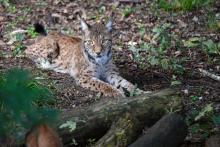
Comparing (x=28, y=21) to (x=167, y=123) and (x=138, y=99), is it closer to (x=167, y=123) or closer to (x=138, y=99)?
(x=138, y=99)

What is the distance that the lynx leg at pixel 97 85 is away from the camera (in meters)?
7.79

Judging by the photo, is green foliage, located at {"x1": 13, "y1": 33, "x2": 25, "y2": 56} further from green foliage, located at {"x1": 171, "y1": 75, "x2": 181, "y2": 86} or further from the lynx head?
green foliage, located at {"x1": 171, "y1": 75, "x2": 181, "y2": 86}

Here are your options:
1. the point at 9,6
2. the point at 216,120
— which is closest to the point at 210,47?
the point at 216,120

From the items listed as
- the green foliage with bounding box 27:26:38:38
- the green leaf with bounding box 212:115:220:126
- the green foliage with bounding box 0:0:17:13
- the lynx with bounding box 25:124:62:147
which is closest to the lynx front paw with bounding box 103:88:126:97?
the green leaf with bounding box 212:115:220:126

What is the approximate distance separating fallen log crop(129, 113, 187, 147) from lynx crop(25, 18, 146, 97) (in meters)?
2.09

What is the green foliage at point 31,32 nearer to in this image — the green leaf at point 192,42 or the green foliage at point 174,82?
the green leaf at point 192,42

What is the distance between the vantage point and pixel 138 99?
19.9 ft

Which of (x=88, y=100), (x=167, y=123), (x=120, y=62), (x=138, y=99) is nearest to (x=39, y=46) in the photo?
(x=120, y=62)

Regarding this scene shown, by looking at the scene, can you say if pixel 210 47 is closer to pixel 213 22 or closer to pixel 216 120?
pixel 213 22

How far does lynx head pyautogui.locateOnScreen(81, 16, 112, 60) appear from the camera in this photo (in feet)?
27.3

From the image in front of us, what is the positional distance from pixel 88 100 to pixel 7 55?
210 cm

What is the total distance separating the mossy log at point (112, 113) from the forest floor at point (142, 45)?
0.27m

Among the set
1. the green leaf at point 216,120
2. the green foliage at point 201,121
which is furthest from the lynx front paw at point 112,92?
the green leaf at point 216,120

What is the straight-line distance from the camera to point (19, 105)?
3385 mm
